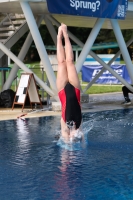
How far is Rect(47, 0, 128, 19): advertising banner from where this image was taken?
48.6 feet

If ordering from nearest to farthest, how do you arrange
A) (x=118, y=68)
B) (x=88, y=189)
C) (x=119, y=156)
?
(x=88, y=189) < (x=119, y=156) < (x=118, y=68)

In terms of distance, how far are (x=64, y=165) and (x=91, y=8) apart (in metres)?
8.90

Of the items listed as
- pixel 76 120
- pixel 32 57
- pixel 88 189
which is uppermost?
pixel 32 57

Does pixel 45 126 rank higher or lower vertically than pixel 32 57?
lower

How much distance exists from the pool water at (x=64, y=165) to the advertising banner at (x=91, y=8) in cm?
419

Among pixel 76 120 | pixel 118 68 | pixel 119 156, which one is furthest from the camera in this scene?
pixel 118 68

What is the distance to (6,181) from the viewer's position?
6820mm

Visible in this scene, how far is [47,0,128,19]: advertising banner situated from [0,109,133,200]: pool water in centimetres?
419

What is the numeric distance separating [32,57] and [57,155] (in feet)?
181

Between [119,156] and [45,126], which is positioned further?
[45,126]

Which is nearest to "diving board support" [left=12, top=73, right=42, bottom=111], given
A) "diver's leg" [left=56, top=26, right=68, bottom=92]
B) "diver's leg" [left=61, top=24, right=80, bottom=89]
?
"diver's leg" [left=56, top=26, right=68, bottom=92]

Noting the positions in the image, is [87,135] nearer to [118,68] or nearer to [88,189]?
[88,189]

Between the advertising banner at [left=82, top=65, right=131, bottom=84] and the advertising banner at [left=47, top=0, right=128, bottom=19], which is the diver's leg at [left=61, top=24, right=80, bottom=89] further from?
the advertising banner at [left=82, top=65, right=131, bottom=84]

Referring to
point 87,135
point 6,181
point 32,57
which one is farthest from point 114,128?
point 32,57
